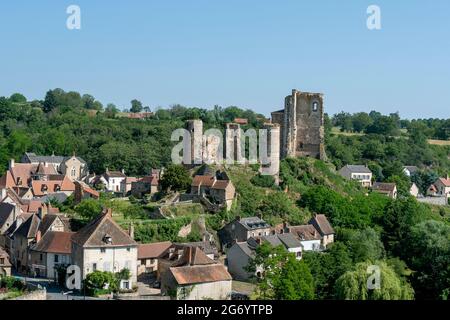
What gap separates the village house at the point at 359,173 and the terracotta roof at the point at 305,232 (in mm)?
26742

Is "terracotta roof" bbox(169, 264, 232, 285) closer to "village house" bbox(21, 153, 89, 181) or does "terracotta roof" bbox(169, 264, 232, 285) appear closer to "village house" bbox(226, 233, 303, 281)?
"village house" bbox(226, 233, 303, 281)

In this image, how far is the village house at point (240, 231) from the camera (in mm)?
44594

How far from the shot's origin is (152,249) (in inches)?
1572

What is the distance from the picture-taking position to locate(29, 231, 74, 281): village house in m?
37.1

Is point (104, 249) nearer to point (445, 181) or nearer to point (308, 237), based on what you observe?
point (308, 237)

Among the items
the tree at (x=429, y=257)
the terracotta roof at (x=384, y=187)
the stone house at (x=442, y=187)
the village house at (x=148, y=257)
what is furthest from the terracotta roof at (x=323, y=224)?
the stone house at (x=442, y=187)

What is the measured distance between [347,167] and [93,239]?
147ft

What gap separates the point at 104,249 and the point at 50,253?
3694 millimetres

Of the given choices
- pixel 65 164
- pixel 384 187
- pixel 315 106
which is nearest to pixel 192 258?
pixel 315 106

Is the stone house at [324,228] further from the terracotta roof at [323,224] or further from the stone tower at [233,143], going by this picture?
the stone tower at [233,143]

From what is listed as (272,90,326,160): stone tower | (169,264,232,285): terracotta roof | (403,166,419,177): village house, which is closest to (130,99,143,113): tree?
(403,166,419,177): village house

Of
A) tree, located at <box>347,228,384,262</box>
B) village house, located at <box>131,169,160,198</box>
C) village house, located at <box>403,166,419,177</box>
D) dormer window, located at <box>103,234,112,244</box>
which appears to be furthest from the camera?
village house, located at <box>403,166,419,177</box>

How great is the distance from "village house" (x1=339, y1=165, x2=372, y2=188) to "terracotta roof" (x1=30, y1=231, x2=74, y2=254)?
138ft
